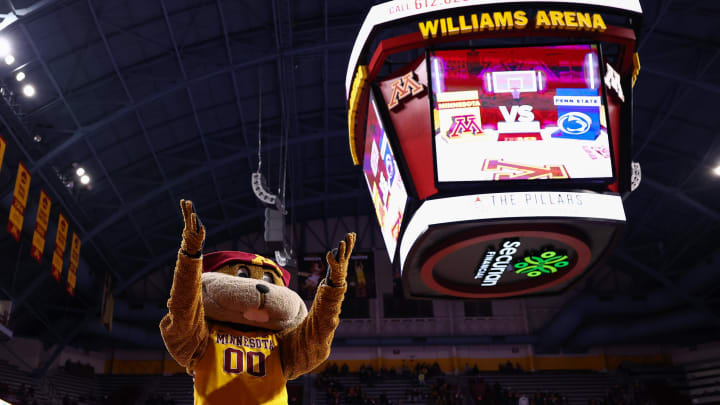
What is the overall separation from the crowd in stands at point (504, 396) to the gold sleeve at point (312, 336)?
972 inches

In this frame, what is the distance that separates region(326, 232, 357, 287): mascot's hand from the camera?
425cm

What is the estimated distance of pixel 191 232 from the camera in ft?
12.3

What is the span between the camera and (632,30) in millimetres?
9484

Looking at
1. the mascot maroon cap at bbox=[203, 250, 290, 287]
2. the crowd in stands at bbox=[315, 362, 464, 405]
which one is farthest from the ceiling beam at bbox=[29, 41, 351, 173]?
the crowd in stands at bbox=[315, 362, 464, 405]

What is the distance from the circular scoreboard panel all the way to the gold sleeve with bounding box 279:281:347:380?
13.5 ft

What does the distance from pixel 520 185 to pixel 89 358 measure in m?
28.9

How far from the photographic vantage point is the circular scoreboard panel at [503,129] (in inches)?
338

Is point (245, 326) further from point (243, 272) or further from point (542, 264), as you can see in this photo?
point (542, 264)

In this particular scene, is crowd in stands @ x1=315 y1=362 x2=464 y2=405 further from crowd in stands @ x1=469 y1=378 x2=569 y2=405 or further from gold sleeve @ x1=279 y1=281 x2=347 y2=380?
gold sleeve @ x1=279 y1=281 x2=347 y2=380

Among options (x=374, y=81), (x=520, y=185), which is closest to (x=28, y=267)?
(x=374, y=81)

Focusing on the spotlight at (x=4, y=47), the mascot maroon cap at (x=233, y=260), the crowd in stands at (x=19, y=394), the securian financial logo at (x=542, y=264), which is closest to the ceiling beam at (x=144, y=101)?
the spotlight at (x=4, y=47)

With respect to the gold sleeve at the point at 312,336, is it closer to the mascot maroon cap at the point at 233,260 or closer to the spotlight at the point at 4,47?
the mascot maroon cap at the point at 233,260

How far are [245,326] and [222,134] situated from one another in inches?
766

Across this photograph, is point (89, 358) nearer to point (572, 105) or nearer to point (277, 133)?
point (277, 133)
